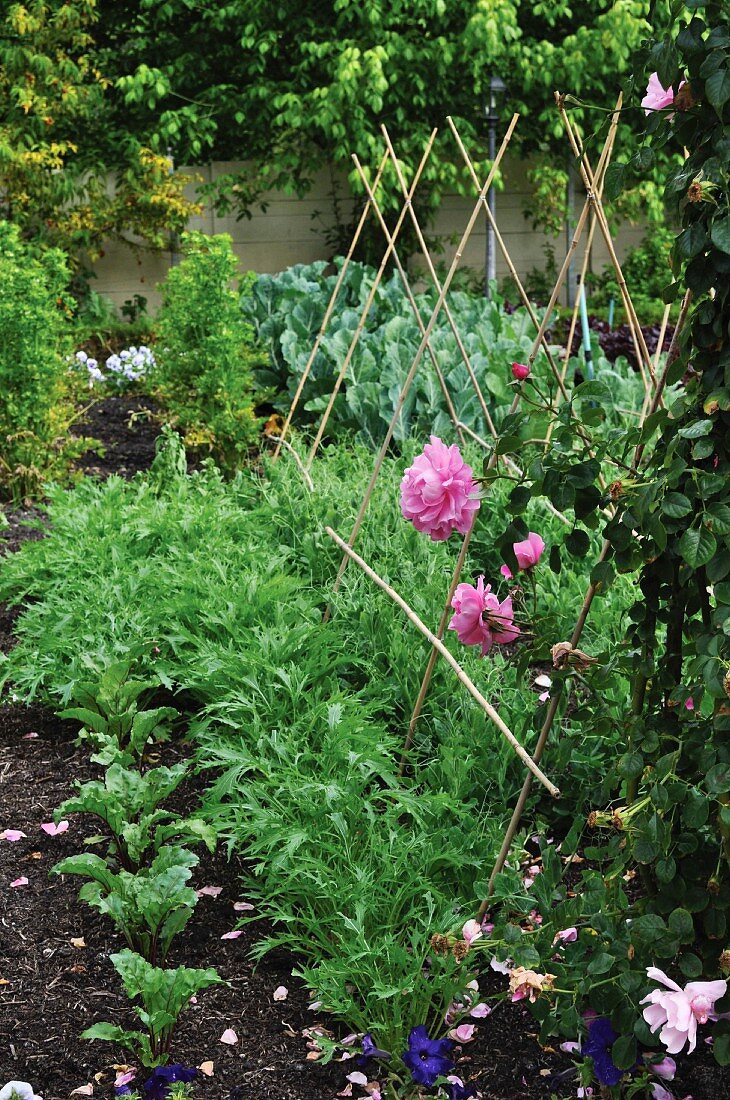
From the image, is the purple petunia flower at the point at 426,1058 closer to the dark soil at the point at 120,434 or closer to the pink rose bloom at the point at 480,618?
the pink rose bloom at the point at 480,618

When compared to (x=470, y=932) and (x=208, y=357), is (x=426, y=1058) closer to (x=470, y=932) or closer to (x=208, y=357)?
(x=470, y=932)

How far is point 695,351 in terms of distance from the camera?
1724 millimetres

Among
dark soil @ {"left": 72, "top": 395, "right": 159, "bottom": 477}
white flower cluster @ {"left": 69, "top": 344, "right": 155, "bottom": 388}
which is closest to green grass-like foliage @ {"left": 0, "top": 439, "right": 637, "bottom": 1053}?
dark soil @ {"left": 72, "top": 395, "right": 159, "bottom": 477}

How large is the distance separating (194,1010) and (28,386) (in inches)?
136

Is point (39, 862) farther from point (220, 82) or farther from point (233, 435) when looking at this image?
point (220, 82)

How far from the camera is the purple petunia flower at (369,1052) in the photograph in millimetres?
1980

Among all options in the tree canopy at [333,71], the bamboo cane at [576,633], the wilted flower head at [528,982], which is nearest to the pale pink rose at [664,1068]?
the wilted flower head at [528,982]

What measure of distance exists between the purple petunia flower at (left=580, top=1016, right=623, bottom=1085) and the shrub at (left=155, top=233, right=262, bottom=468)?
408 cm

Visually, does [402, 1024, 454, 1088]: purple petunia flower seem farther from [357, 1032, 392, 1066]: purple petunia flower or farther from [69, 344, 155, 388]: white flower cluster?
[69, 344, 155, 388]: white flower cluster

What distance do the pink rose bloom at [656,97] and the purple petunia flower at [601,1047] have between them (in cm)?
149

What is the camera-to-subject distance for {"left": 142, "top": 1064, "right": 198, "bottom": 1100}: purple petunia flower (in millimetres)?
1919

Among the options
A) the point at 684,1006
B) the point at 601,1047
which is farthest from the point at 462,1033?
the point at 684,1006

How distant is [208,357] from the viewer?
5488 millimetres

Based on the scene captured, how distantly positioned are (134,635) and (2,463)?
2.17m
